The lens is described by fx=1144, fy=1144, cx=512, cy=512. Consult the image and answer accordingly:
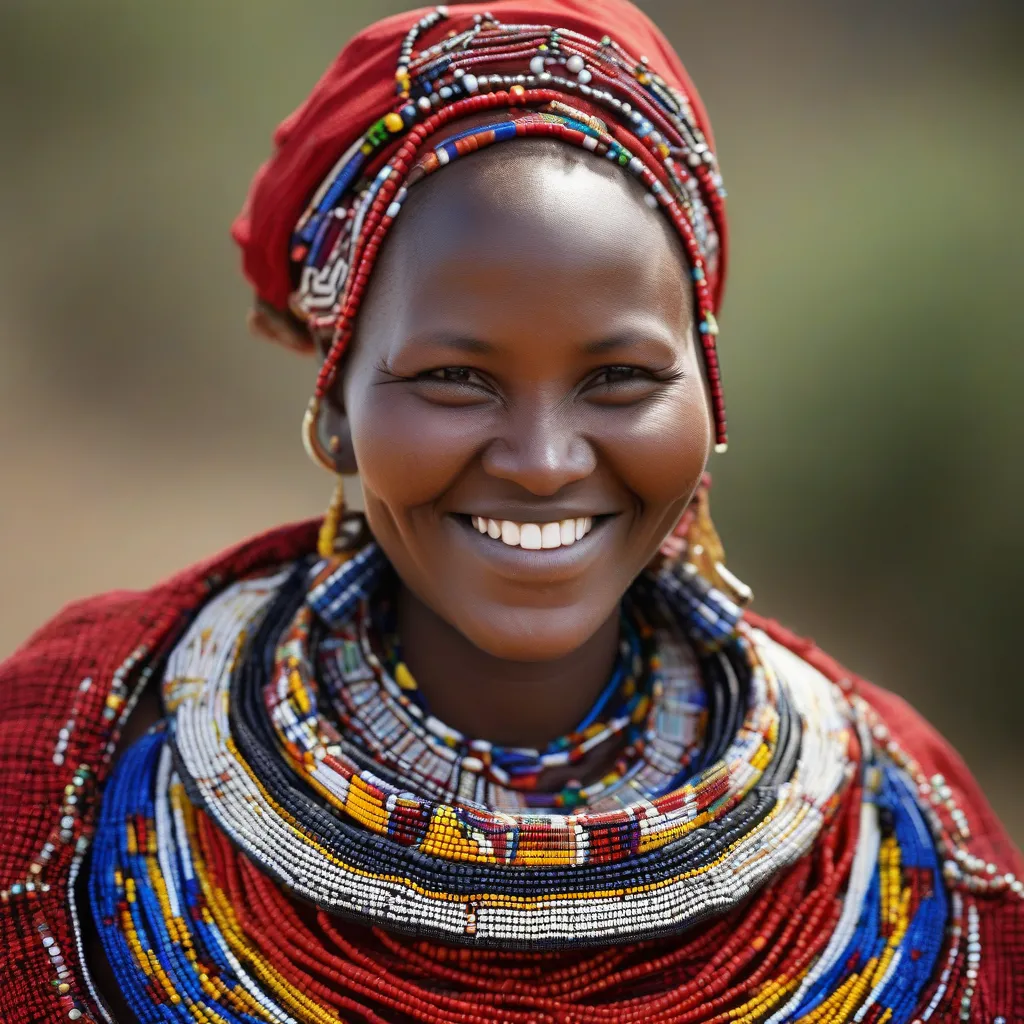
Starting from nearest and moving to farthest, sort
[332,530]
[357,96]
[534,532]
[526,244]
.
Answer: [526,244] < [534,532] < [357,96] < [332,530]

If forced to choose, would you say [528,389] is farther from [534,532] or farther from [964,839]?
[964,839]

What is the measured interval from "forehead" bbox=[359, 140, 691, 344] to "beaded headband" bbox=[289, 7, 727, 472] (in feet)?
0.10

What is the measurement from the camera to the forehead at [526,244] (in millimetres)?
1546

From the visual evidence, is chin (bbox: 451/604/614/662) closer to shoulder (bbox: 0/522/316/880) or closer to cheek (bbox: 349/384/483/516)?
cheek (bbox: 349/384/483/516)

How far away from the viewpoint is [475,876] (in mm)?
1650

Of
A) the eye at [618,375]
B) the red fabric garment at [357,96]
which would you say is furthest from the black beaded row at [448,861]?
the red fabric garment at [357,96]

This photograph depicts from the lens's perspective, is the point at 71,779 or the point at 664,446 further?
the point at 71,779

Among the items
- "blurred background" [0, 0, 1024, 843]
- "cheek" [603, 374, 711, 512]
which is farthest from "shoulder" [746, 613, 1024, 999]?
"blurred background" [0, 0, 1024, 843]

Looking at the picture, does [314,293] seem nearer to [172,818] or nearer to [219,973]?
[172,818]

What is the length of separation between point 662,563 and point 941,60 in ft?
16.9

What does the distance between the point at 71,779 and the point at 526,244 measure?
1.07m

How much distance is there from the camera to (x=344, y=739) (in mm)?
1845

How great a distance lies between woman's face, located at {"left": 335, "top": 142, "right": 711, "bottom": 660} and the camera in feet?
5.11

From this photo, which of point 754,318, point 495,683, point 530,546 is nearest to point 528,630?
point 530,546
